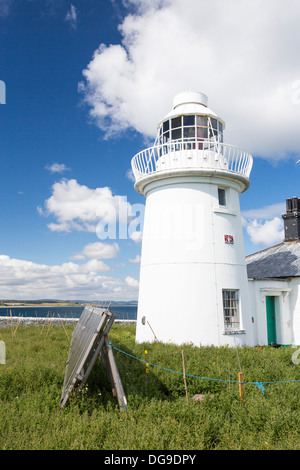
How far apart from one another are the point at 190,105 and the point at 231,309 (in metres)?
7.75

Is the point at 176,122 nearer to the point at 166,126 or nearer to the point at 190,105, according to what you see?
the point at 166,126

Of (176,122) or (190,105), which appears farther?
(190,105)

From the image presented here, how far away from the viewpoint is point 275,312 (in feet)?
52.6

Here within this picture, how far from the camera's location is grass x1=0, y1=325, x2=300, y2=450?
5.57 meters

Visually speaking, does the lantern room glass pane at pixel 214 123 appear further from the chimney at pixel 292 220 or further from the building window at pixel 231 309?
the chimney at pixel 292 220

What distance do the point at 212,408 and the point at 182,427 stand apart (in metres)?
1.25

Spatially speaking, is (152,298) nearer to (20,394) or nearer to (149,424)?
(20,394)

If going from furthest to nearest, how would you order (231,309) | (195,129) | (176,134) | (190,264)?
1. (176,134)
2. (195,129)
3. (231,309)
4. (190,264)

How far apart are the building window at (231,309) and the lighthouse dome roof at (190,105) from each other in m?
6.55

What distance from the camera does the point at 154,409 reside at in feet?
22.1

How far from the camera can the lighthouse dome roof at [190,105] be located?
13492mm

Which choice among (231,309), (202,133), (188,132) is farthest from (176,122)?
(231,309)

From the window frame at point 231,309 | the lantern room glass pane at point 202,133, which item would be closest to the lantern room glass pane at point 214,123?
the lantern room glass pane at point 202,133

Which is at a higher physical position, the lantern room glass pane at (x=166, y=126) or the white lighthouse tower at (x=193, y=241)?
the lantern room glass pane at (x=166, y=126)
